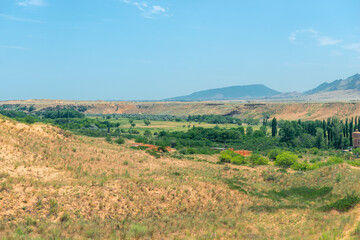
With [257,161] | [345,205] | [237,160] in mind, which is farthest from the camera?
[257,161]

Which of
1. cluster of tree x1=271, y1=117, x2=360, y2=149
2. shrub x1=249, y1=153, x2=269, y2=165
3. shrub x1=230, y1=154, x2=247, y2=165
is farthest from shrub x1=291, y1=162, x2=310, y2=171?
cluster of tree x1=271, y1=117, x2=360, y2=149

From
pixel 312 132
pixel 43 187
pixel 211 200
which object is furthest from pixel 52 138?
pixel 312 132

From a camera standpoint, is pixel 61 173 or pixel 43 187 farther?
pixel 61 173

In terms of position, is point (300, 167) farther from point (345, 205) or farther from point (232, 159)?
point (345, 205)

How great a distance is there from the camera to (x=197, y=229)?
63.0 ft

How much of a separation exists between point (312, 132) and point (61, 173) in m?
81.1

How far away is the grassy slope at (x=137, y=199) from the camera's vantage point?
18.4 meters

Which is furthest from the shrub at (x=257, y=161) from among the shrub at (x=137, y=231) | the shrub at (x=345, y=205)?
the shrub at (x=137, y=231)

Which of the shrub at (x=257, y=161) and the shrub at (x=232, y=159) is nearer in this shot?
the shrub at (x=232, y=159)

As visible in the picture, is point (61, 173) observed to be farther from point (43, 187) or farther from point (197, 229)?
point (197, 229)

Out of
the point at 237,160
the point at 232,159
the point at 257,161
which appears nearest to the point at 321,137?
the point at 257,161

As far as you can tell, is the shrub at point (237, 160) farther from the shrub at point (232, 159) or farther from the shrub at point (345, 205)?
the shrub at point (345, 205)

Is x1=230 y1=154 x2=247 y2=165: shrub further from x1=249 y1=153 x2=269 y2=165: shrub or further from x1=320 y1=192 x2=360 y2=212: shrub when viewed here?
x1=320 y1=192 x2=360 y2=212: shrub

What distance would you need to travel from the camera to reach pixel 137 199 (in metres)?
23.7
